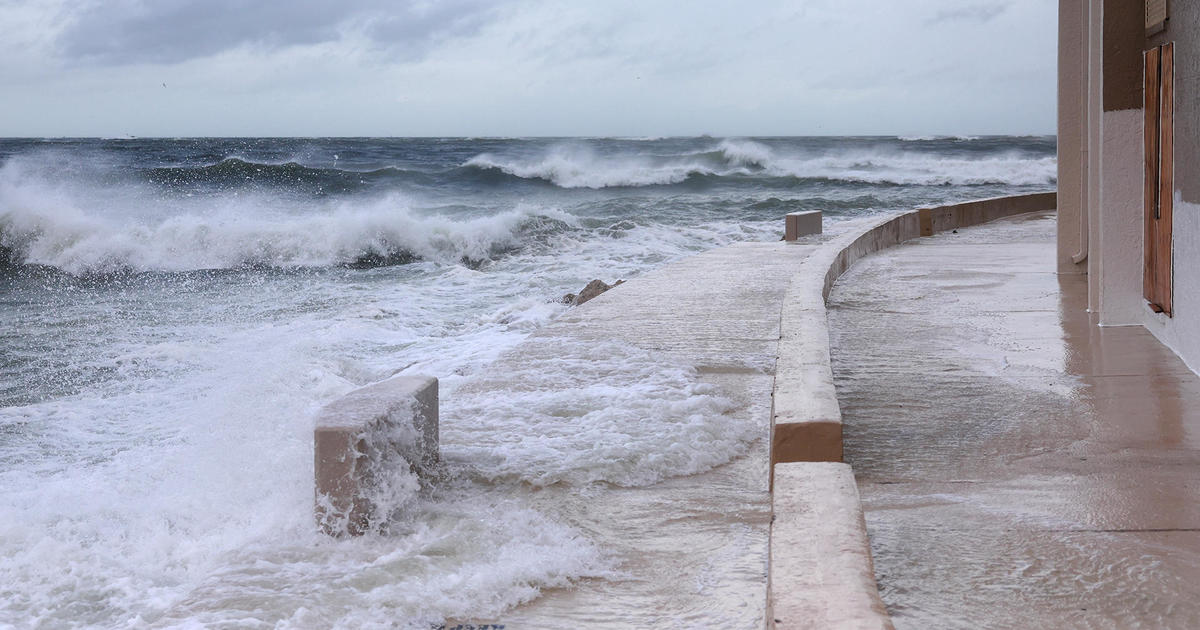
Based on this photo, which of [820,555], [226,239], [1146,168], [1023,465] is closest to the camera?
[820,555]

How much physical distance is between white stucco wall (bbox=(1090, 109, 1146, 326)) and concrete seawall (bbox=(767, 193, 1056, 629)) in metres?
1.96

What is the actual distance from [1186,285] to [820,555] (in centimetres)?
391

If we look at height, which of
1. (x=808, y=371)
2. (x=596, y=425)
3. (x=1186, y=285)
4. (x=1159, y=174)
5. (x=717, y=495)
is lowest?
(x=717, y=495)

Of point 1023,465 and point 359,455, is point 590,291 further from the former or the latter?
point 359,455

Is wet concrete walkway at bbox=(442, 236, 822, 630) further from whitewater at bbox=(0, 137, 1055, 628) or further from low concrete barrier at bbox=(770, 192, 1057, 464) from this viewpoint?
low concrete barrier at bbox=(770, 192, 1057, 464)

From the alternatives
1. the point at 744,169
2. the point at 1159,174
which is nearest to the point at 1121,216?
the point at 1159,174

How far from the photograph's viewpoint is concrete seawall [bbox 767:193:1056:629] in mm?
2385

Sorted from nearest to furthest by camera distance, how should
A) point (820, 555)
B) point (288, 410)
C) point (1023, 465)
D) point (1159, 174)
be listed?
→ 1. point (820, 555)
2. point (1023, 465)
3. point (1159, 174)
4. point (288, 410)

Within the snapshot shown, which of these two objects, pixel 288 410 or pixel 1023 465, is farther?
pixel 288 410

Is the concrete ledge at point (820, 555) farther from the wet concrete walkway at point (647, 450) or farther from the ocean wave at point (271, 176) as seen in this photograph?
the ocean wave at point (271, 176)

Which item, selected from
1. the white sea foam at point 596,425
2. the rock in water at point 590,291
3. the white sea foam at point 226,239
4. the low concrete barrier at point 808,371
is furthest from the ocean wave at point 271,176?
the white sea foam at point 596,425

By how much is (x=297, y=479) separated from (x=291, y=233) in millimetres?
18686

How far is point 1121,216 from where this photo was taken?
22.1 ft

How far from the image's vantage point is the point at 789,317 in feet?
21.1
